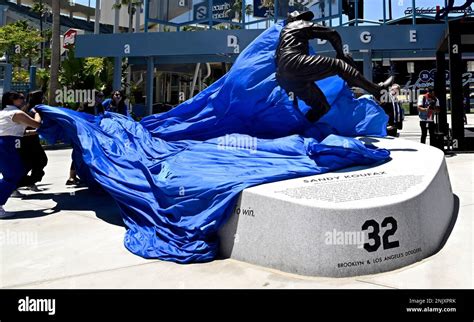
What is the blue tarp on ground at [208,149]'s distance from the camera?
13.4 feet

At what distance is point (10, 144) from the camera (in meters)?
5.62

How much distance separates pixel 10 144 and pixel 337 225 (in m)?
4.72

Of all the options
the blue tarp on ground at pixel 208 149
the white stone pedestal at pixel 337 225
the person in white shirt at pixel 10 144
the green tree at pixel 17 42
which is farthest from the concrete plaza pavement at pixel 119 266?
the green tree at pixel 17 42

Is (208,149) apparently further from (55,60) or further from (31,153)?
(55,60)

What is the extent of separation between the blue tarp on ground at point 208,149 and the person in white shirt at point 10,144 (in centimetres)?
52

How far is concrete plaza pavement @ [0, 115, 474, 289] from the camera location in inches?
125

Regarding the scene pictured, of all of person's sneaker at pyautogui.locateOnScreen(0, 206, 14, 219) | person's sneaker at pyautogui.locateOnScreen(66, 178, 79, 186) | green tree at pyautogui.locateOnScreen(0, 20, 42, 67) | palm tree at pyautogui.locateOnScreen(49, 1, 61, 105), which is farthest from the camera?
green tree at pyautogui.locateOnScreen(0, 20, 42, 67)

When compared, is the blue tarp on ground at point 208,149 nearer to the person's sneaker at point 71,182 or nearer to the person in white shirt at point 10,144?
the person in white shirt at point 10,144

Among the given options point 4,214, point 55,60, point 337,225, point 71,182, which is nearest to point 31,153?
point 4,214

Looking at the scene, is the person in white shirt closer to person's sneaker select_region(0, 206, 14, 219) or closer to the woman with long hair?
person's sneaker select_region(0, 206, 14, 219)

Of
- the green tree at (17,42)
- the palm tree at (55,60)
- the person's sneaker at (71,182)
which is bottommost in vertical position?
the person's sneaker at (71,182)

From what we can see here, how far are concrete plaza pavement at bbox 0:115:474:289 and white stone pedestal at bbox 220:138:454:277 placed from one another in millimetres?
113

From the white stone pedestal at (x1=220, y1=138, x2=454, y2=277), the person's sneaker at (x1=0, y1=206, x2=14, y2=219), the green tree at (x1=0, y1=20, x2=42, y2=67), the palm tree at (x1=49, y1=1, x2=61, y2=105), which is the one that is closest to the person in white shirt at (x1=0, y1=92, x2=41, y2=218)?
the person's sneaker at (x1=0, y1=206, x2=14, y2=219)

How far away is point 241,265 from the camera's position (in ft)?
12.0
